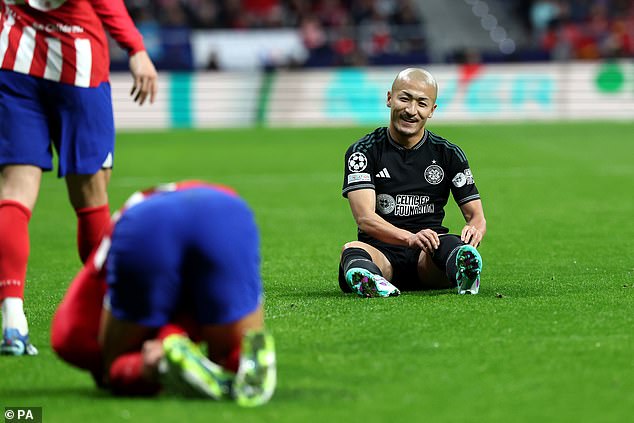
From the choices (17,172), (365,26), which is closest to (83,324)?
(17,172)

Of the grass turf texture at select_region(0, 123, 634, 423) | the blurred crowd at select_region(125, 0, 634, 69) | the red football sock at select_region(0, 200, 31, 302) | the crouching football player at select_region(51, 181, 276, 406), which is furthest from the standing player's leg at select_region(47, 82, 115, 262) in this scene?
the blurred crowd at select_region(125, 0, 634, 69)

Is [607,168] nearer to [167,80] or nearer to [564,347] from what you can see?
[564,347]

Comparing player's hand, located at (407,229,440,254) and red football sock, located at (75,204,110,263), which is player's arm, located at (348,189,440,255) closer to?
player's hand, located at (407,229,440,254)

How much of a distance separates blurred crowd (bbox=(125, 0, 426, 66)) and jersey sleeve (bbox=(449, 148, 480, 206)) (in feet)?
71.6

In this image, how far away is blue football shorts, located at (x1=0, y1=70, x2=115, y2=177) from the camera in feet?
17.0

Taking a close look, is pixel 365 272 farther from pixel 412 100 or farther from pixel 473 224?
pixel 412 100

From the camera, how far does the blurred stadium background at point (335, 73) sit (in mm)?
26578

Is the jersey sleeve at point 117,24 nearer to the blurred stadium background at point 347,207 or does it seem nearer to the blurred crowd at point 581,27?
the blurred stadium background at point 347,207

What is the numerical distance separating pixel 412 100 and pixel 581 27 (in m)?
24.7

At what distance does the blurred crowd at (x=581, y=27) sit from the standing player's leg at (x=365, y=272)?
71.2 feet

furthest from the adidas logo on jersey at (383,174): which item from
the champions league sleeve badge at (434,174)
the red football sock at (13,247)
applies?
the red football sock at (13,247)

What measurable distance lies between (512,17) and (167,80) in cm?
1202

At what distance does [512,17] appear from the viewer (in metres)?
34.2

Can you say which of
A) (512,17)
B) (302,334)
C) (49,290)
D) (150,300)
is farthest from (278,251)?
(512,17)
